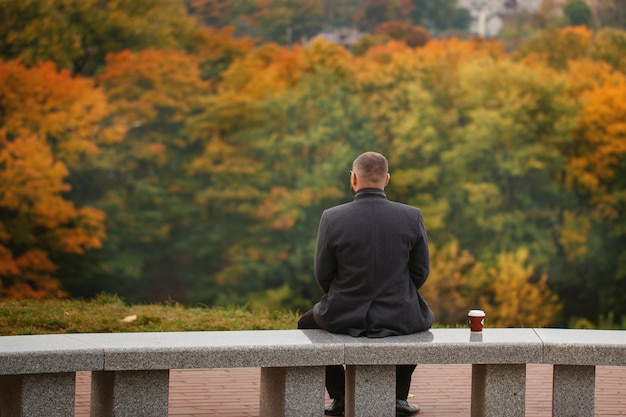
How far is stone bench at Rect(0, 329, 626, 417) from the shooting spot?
174 inches

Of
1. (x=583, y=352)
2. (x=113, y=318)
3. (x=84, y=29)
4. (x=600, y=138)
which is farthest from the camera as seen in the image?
(x=600, y=138)

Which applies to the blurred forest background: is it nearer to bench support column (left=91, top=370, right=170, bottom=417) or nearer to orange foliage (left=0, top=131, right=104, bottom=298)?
orange foliage (left=0, top=131, right=104, bottom=298)

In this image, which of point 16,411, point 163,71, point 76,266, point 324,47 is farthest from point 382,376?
point 324,47

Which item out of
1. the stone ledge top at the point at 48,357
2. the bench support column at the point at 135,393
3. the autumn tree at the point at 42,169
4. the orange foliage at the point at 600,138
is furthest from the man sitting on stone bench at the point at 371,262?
the orange foliage at the point at 600,138

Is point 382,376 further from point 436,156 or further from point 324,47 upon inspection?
point 324,47

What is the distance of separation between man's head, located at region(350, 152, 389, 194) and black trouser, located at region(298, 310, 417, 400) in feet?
2.57

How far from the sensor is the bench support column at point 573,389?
506cm

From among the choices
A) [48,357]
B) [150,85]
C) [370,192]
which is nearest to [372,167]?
[370,192]

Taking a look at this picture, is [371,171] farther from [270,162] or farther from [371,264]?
[270,162]

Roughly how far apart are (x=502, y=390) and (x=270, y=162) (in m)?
25.2

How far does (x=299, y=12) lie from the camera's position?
36250 millimetres

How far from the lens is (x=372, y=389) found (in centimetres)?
489

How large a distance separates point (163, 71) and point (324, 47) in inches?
246

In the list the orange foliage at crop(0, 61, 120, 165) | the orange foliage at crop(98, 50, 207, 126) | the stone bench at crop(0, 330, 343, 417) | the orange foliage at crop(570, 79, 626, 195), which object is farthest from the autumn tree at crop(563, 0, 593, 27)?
the stone bench at crop(0, 330, 343, 417)
